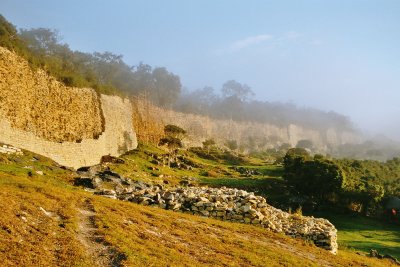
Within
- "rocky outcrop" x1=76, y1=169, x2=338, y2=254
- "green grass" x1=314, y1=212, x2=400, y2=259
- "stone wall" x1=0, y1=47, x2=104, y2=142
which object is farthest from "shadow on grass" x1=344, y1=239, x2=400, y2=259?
"stone wall" x1=0, y1=47, x2=104, y2=142

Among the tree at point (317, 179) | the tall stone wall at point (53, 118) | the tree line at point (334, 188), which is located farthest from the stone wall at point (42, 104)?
the tree line at point (334, 188)

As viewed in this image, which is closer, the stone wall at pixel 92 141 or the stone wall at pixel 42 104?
the stone wall at pixel 92 141

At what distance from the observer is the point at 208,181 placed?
2200 inches

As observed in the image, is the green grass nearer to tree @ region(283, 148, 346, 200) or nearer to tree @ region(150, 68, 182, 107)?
tree @ region(283, 148, 346, 200)

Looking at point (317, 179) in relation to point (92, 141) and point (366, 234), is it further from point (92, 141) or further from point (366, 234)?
point (92, 141)

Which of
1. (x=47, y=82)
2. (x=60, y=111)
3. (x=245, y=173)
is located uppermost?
(x=47, y=82)

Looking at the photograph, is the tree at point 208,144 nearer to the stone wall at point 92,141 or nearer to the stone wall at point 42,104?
the stone wall at point 92,141

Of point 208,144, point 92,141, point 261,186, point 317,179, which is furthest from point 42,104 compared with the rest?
point 208,144

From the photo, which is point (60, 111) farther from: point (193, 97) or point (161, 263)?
point (193, 97)

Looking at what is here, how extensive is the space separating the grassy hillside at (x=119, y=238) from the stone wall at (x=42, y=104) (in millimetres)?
16846

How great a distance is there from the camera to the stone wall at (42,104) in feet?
120

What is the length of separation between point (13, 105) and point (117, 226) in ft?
78.8

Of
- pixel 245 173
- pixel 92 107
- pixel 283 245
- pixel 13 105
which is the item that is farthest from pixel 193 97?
pixel 283 245

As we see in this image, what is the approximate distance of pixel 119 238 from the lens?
15375 mm
